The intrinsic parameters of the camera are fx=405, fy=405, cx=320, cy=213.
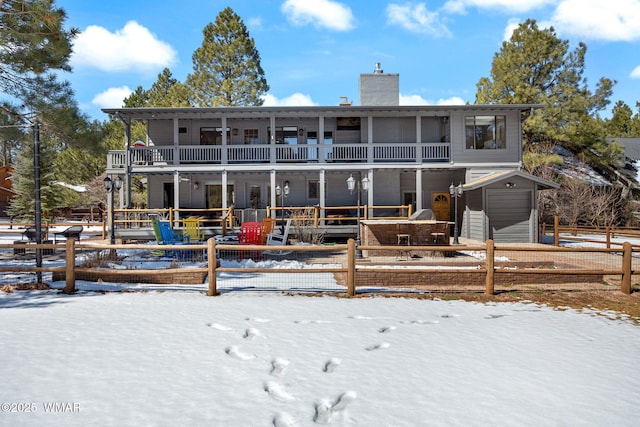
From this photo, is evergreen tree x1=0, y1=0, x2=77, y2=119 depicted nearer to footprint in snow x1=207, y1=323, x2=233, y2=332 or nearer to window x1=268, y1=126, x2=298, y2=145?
footprint in snow x1=207, y1=323, x2=233, y2=332

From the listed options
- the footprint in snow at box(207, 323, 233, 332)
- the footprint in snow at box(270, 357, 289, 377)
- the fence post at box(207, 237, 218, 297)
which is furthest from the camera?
the fence post at box(207, 237, 218, 297)

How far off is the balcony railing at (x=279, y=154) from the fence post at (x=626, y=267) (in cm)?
1094

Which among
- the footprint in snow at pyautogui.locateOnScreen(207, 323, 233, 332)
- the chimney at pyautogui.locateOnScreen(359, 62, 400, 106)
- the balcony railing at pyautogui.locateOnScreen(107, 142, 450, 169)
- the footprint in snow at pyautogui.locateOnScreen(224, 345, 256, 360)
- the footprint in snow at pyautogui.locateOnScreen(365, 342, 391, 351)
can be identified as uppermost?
the chimney at pyautogui.locateOnScreen(359, 62, 400, 106)

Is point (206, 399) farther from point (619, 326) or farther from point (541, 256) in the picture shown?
point (541, 256)

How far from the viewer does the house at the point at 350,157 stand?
16719 mm

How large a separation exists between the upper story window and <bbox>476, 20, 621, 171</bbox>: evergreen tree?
7.26 meters

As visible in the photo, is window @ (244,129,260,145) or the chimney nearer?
window @ (244,129,260,145)

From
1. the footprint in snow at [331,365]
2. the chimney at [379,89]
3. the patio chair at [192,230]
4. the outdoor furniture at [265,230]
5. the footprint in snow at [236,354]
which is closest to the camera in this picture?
the footprint in snow at [331,365]

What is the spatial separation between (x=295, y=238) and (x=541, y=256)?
8.36m

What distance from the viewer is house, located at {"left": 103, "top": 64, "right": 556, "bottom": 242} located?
1672 centimetres

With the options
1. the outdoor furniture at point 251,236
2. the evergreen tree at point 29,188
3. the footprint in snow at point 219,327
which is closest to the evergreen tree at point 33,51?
the outdoor furniture at point 251,236

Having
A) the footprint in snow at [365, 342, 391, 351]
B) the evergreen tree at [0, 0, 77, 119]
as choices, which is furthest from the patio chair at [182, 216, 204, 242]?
the footprint in snow at [365, 342, 391, 351]

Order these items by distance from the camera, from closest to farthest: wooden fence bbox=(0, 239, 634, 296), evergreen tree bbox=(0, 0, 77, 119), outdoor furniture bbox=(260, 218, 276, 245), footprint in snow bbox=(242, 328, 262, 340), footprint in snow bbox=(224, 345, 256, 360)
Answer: footprint in snow bbox=(224, 345, 256, 360) → footprint in snow bbox=(242, 328, 262, 340) → wooden fence bbox=(0, 239, 634, 296) → evergreen tree bbox=(0, 0, 77, 119) → outdoor furniture bbox=(260, 218, 276, 245)

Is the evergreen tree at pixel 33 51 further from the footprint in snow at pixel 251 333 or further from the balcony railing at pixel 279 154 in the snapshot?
the footprint in snow at pixel 251 333
